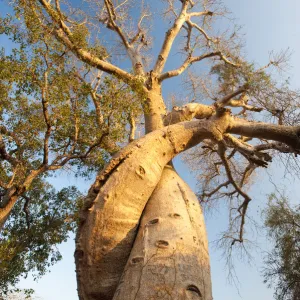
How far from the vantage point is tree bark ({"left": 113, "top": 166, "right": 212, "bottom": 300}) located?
5.79 ft

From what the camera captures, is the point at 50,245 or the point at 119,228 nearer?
the point at 119,228

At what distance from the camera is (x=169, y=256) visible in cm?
194

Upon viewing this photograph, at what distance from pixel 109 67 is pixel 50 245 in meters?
3.87

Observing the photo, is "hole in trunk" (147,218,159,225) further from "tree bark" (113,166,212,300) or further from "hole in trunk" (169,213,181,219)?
"hole in trunk" (169,213,181,219)

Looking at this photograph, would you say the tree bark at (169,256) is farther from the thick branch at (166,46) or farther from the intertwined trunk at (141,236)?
the thick branch at (166,46)

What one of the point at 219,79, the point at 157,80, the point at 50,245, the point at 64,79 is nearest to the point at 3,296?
the point at 50,245

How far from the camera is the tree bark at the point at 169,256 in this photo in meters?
1.76

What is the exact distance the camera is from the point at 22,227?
655 centimetres

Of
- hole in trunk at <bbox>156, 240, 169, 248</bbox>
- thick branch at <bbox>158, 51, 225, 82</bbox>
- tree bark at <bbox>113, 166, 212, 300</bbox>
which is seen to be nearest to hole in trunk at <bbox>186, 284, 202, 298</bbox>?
tree bark at <bbox>113, 166, 212, 300</bbox>

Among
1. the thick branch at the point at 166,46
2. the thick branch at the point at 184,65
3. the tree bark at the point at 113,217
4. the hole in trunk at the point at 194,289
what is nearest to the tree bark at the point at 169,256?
the hole in trunk at the point at 194,289

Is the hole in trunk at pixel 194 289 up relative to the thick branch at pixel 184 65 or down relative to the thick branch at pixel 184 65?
down

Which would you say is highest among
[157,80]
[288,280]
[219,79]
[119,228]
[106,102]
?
[219,79]

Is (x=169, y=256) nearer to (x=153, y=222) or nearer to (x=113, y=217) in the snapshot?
(x=153, y=222)

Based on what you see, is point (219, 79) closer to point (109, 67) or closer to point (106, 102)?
point (109, 67)
